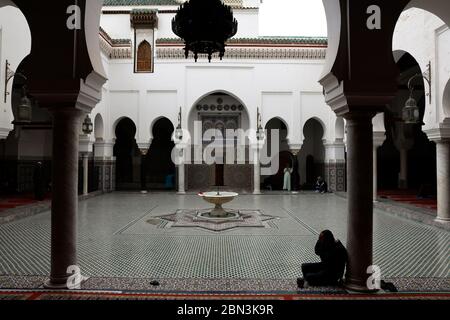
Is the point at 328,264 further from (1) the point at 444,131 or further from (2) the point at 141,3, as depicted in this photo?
(2) the point at 141,3

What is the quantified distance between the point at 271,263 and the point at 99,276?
5.37ft

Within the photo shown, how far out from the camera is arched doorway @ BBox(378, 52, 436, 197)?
10.7 metres

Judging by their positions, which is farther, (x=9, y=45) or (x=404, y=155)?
(x=404, y=155)

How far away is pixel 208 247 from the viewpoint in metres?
4.32

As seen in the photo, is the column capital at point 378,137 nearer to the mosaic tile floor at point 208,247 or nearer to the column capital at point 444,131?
the mosaic tile floor at point 208,247

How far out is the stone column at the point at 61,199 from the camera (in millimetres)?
2709

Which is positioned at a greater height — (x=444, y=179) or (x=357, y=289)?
(x=444, y=179)

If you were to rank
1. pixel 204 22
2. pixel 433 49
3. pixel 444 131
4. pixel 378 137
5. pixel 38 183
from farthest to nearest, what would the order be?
pixel 378 137 → pixel 38 183 → pixel 433 49 → pixel 444 131 → pixel 204 22

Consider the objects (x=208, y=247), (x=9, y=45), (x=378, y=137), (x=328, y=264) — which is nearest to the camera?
(x=328, y=264)

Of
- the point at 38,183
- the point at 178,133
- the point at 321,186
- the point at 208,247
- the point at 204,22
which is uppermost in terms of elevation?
the point at 204,22

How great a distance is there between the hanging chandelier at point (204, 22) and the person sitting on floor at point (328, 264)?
81.0 inches

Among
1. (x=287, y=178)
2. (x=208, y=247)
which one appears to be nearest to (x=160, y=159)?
(x=287, y=178)

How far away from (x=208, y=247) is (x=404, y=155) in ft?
28.3
